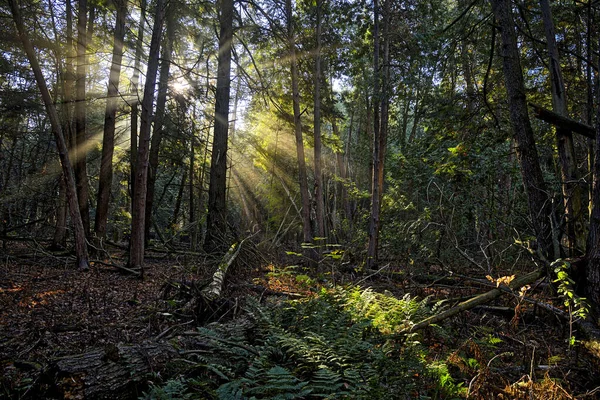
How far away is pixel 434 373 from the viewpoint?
294 cm

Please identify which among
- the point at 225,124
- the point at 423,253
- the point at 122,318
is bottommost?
the point at 122,318

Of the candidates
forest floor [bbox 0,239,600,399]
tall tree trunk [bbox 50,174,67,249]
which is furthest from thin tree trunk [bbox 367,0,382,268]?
tall tree trunk [bbox 50,174,67,249]

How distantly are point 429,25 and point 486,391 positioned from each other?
10.3 m

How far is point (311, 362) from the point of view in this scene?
9.66 feet

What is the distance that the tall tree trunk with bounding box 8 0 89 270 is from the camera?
7.22m

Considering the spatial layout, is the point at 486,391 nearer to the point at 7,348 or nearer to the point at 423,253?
the point at 7,348

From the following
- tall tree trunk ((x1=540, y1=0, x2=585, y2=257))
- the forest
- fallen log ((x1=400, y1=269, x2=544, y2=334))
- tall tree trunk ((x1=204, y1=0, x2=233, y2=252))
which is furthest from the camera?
tall tree trunk ((x1=204, y1=0, x2=233, y2=252))

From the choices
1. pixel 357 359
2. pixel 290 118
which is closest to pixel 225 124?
pixel 290 118

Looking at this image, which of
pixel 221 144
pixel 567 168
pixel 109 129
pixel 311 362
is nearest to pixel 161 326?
pixel 311 362

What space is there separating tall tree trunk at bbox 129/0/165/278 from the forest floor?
28.2 inches

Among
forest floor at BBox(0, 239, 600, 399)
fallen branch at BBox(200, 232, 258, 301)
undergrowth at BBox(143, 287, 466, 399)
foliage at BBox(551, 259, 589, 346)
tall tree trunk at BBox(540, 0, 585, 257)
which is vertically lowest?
forest floor at BBox(0, 239, 600, 399)

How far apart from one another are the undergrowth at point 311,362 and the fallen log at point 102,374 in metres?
0.19

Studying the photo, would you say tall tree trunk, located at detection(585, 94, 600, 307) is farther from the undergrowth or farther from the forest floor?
the undergrowth

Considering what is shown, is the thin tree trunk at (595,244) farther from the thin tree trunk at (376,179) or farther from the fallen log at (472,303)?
the thin tree trunk at (376,179)
